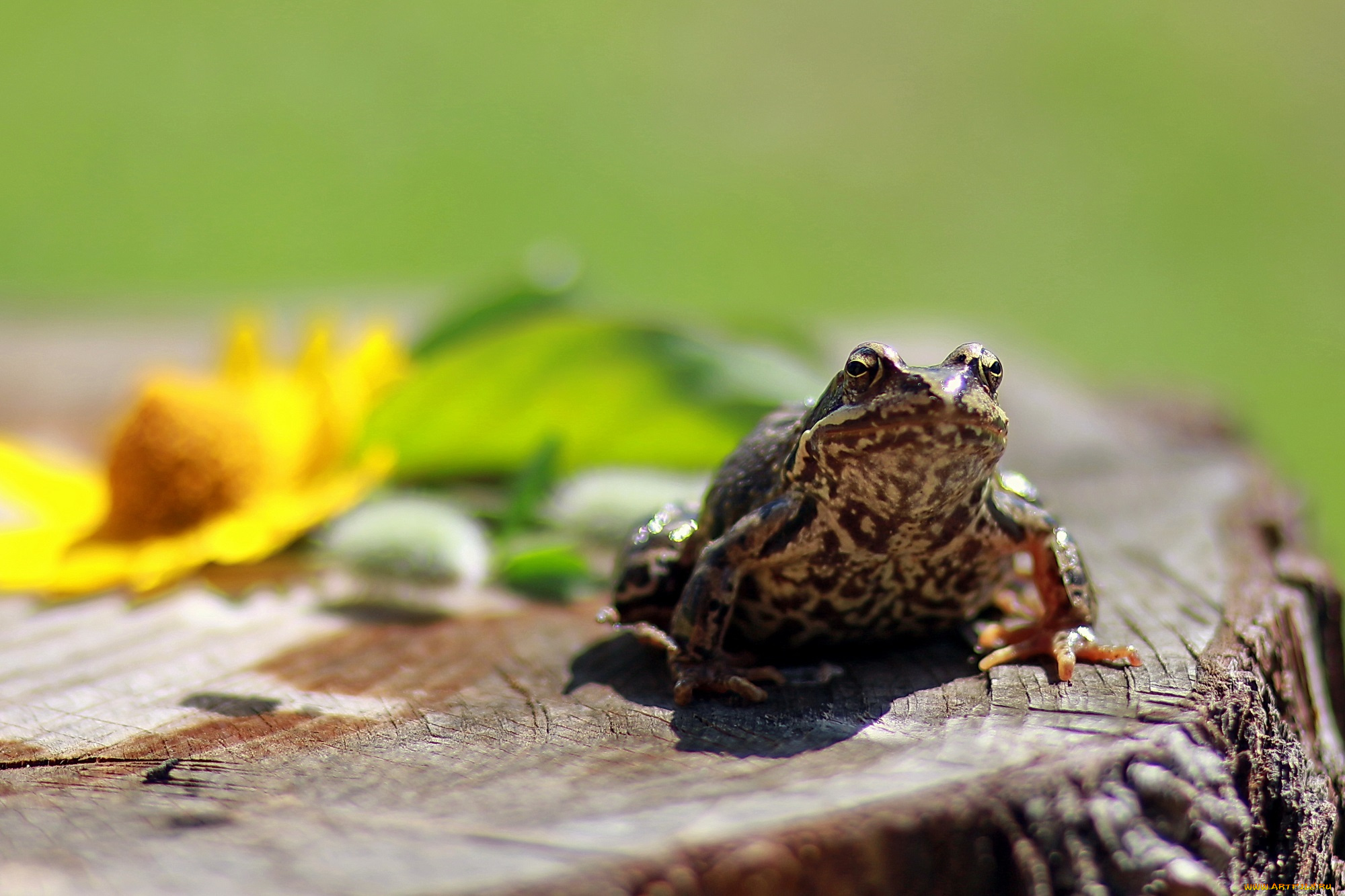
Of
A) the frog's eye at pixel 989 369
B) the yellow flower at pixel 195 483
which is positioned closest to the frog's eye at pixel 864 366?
the frog's eye at pixel 989 369

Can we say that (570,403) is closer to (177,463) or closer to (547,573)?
(547,573)

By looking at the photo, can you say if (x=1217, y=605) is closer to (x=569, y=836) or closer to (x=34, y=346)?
(x=569, y=836)

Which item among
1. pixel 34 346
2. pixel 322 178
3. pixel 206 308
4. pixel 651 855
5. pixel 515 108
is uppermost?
pixel 515 108

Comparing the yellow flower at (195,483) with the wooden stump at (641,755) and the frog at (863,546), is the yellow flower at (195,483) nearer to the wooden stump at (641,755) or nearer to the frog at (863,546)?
the wooden stump at (641,755)

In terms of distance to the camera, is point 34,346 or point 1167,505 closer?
point 1167,505

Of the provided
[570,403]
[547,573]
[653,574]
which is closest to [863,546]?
[653,574]

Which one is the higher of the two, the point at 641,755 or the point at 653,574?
the point at 653,574

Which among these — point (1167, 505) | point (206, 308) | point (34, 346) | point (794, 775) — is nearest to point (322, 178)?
point (206, 308)

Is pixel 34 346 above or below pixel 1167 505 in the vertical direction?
above
